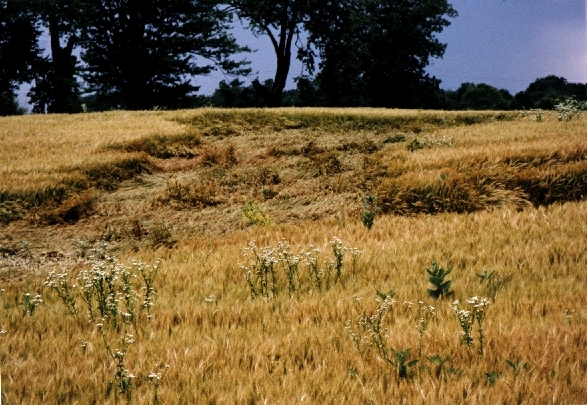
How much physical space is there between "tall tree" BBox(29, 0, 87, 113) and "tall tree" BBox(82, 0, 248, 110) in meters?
5.79

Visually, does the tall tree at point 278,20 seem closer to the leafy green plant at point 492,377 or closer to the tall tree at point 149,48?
the tall tree at point 149,48

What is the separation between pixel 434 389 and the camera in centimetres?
251

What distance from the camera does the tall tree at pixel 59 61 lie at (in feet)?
27.2

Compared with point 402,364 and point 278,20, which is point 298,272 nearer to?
point 402,364

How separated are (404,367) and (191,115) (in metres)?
14.1

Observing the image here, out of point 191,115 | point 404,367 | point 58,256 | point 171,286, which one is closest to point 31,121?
point 191,115

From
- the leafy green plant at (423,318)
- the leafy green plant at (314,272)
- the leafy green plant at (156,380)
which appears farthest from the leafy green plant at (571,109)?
the leafy green plant at (156,380)

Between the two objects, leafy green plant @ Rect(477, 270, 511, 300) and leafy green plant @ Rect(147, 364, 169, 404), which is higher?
leafy green plant @ Rect(477, 270, 511, 300)

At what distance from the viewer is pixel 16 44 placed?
11625mm

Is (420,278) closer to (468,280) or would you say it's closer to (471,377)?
(468,280)

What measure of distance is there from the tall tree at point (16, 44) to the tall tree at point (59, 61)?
0.99 feet

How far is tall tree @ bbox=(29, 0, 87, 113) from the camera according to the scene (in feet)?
27.2

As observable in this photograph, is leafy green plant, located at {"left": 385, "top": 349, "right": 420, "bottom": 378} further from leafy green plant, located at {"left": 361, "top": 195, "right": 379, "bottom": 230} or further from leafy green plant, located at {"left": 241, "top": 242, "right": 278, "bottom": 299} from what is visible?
leafy green plant, located at {"left": 361, "top": 195, "right": 379, "bottom": 230}

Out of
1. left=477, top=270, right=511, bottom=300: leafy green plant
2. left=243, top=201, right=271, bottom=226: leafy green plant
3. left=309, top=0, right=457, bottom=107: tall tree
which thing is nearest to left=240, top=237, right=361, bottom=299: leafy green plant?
left=477, top=270, right=511, bottom=300: leafy green plant
